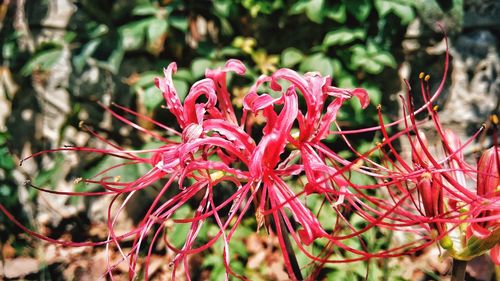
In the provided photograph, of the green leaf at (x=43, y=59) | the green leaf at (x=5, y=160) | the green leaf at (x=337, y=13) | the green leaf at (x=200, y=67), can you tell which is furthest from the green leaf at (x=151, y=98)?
the green leaf at (x=337, y=13)

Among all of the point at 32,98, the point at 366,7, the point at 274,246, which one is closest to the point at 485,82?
the point at 366,7

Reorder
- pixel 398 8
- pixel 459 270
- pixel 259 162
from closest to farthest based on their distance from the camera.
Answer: pixel 259 162 < pixel 459 270 < pixel 398 8

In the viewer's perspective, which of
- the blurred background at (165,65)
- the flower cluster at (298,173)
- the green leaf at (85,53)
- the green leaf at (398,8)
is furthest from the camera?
the green leaf at (85,53)

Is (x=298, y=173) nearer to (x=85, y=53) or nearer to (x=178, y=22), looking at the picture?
(x=178, y=22)

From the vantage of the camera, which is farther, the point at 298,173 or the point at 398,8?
the point at 398,8

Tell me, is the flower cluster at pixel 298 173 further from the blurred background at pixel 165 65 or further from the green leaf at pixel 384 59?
the green leaf at pixel 384 59

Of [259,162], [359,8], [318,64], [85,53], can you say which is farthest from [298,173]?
[85,53]

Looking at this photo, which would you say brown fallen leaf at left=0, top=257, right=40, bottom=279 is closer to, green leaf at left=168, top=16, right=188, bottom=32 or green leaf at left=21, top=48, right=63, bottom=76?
green leaf at left=21, top=48, right=63, bottom=76
